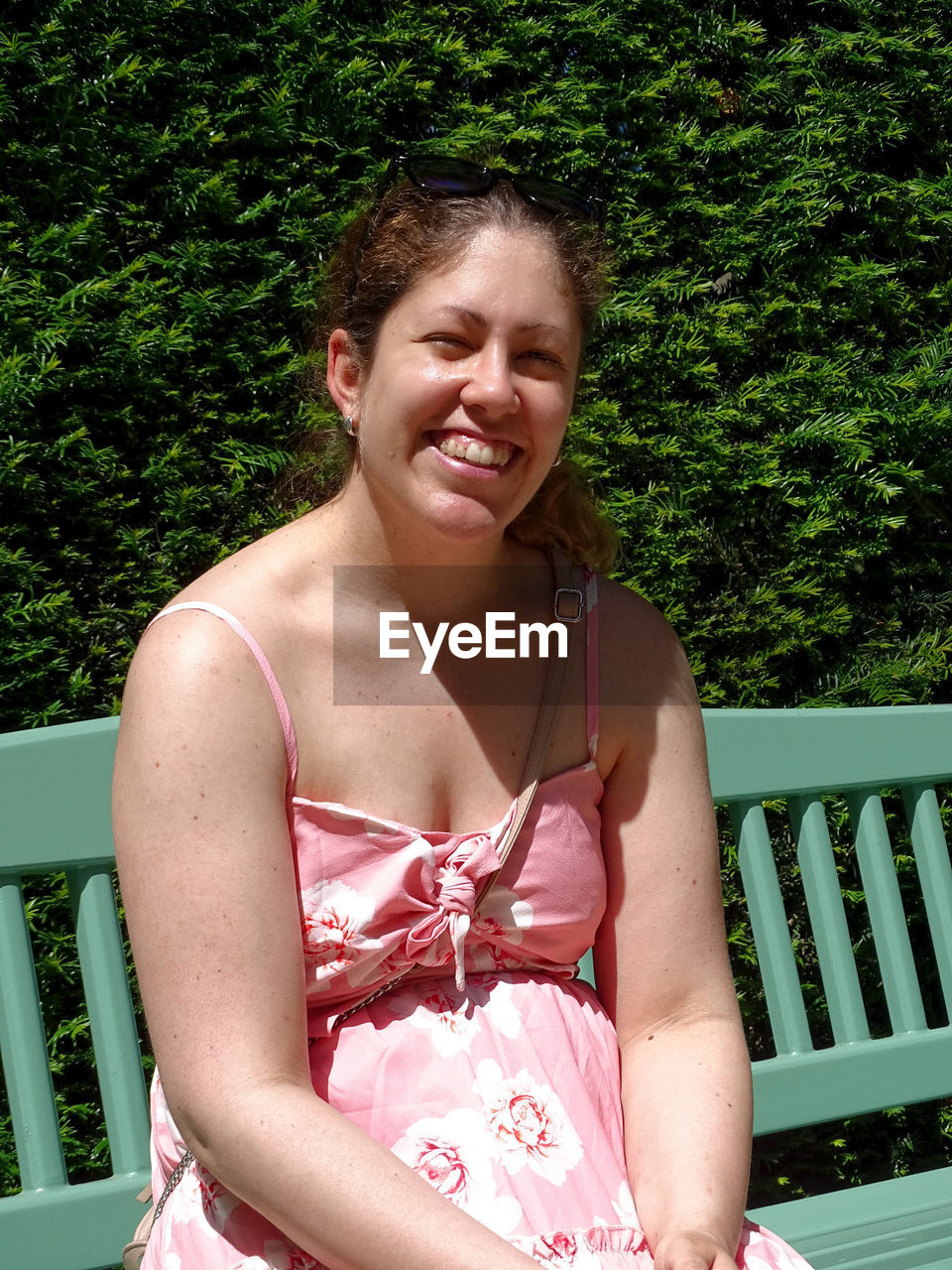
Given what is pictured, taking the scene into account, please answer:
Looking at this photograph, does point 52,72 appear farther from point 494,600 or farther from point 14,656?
point 494,600

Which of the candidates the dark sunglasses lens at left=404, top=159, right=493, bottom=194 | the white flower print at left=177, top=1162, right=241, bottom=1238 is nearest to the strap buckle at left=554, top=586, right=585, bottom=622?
the dark sunglasses lens at left=404, top=159, right=493, bottom=194

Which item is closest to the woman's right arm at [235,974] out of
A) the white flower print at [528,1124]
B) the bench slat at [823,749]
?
the white flower print at [528,1124]

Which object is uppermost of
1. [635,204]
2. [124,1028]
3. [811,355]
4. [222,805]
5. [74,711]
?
[635,204]

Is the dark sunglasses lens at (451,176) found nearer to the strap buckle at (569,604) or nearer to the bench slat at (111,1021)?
the strap buckle at (569,604)

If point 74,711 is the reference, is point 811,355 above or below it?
above

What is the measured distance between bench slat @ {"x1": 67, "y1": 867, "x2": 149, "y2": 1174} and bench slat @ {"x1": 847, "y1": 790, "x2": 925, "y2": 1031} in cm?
162

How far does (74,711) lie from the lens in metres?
2.62

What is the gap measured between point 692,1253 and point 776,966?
1121 mm

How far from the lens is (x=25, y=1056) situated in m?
2.10

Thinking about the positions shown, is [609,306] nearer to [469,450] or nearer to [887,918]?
[469,450]

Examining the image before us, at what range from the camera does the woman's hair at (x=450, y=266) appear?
1.89 meters

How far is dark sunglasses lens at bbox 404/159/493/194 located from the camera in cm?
193

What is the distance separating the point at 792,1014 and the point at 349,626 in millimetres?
1421

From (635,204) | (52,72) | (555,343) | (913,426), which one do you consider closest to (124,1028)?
(555,343)
